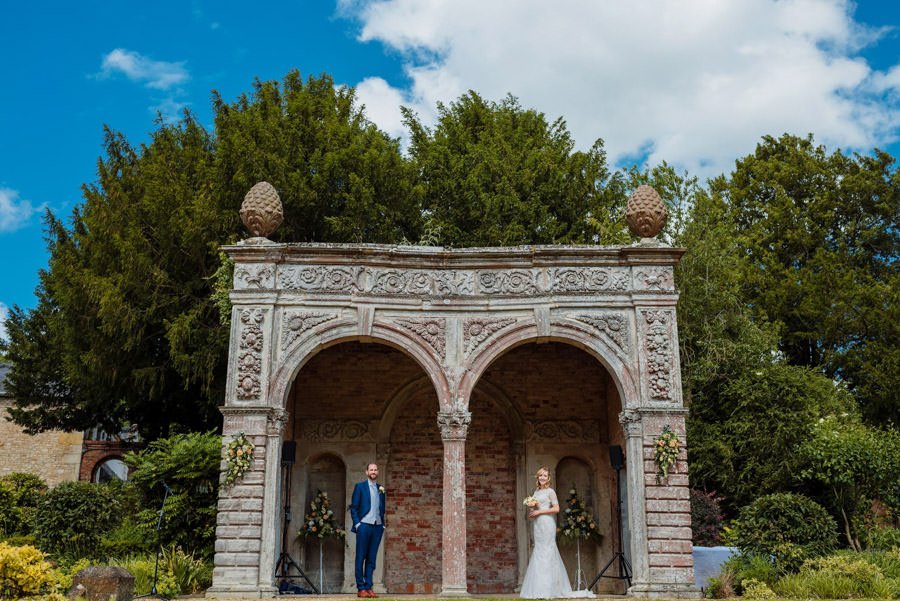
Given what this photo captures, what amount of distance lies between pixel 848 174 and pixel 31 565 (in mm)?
25166

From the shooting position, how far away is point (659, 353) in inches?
515

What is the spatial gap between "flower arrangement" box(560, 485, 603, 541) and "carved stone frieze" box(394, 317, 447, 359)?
13.1 feet

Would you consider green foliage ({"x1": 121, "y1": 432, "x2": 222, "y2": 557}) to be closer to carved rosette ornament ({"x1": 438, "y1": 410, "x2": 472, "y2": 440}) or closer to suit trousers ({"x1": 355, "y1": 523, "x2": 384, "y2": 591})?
suit trousers ({"x1": 355, "y1": 523, "x2": 384, "y2": 591})

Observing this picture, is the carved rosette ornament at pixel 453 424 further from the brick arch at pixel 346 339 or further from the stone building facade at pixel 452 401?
the brick arch at pixel 346 339

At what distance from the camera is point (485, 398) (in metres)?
15.9

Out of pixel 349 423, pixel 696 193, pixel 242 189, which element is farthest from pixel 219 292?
pixel 696 193

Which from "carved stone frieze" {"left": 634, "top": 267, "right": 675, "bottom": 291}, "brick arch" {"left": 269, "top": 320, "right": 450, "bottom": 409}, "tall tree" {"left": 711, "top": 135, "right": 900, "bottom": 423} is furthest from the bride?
"tall tree" {"left": 711, "top": 135, "right": 900, "bottom": 423}

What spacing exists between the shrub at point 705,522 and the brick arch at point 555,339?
→ 3644mm

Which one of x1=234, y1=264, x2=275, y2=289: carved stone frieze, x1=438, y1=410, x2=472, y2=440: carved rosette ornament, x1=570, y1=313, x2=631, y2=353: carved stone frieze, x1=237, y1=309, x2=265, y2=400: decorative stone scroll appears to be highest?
x1=234, y1=264, x2=275, y2=289: carved stone frieze

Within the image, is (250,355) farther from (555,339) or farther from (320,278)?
(555,339)

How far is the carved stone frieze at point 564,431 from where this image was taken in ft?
50.6

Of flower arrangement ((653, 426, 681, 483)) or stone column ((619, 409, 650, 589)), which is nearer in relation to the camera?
stone column ((619, 409, 650, 589))

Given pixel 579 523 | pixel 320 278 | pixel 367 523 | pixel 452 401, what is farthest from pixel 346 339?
pixel 579 523

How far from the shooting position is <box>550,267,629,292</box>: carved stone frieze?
13.5 meters
